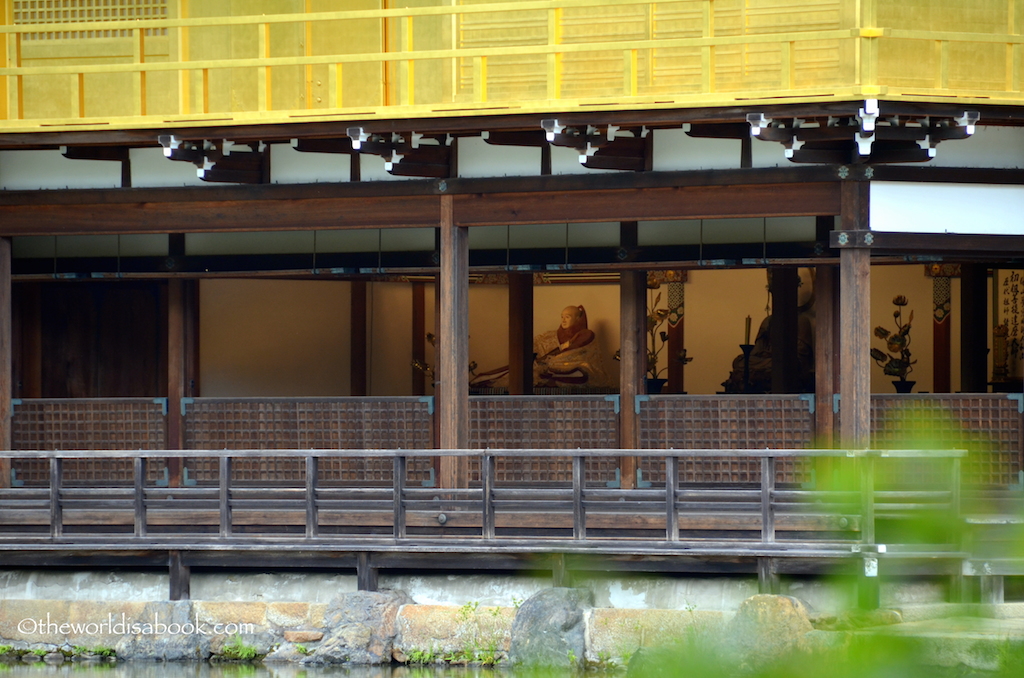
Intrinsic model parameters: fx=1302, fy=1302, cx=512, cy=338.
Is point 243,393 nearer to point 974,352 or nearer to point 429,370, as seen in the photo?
point 429,370

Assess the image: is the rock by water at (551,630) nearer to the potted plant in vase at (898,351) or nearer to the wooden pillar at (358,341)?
the wooden pillar at (358,341)

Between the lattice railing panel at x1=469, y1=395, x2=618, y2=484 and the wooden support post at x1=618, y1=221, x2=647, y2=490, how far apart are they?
0.10m

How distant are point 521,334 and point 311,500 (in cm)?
438

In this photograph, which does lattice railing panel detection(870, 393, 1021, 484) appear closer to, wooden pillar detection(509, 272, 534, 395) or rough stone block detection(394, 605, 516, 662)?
rough stone block detection(394, 605, 516, 662)

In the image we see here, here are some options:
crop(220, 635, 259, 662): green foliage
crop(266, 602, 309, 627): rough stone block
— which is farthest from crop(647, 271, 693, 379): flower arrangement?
crop(220, 635, 259, 662): green foliage

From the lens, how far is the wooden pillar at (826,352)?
38.0 feet

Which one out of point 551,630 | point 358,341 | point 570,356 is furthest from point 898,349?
point 551,630

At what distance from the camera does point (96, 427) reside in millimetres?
13000

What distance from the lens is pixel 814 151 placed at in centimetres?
1032

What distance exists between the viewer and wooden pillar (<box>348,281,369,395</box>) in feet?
50.4

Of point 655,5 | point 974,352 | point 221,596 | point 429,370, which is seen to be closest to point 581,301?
point 429,370

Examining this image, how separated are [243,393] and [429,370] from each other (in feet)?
7.89

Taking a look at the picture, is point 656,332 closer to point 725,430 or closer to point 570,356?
point 570,356

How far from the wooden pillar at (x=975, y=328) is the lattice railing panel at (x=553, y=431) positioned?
4.53 metres
